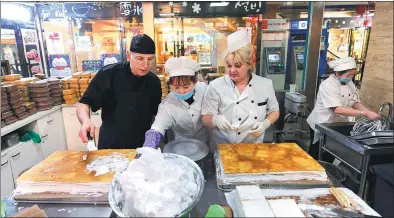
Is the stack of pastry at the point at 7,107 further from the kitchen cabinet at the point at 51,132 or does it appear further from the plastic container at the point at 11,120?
the kitchen cabinet at the point at 51,132

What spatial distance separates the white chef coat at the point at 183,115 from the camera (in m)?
1.68

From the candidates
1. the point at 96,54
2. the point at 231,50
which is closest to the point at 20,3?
the point at 96,54

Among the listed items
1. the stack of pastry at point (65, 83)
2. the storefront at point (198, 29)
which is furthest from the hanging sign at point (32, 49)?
the storefront at point (198, 29)

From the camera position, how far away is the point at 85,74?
11.8 ft

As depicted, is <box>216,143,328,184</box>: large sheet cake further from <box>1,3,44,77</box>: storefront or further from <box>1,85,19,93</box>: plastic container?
<box>1,3,44,77</box>: storefront

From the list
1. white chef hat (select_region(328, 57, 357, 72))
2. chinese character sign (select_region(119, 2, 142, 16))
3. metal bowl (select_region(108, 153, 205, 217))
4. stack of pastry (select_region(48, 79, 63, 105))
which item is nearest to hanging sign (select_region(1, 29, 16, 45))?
stack of pastry (select_region(48, 79, 63, 105))

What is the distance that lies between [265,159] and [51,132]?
313cm

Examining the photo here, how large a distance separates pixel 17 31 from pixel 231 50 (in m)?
3.74

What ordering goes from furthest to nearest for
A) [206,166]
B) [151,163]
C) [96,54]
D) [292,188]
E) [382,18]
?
[96,54]
[382,18]
[206,166]
[292,188]
[151,163]

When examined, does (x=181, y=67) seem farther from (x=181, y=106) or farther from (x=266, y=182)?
Answer: (x=266, y=182)

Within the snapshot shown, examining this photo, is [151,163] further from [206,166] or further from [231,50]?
[231,50]

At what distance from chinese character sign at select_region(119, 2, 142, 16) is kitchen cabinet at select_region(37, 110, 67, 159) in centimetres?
184

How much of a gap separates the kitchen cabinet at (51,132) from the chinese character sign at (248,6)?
305cm

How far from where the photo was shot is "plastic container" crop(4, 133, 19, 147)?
2531 millimetres
